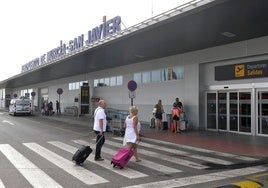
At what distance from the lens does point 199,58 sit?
21266 millimetres

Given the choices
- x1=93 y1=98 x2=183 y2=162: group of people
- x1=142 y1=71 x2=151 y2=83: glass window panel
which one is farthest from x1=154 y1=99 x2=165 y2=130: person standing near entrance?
x1=93 y1=98 x2=183 y2=162: group of people

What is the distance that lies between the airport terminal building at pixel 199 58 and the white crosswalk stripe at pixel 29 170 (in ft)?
27.2

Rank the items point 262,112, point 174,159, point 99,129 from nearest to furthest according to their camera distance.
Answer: point 99,129 < point 174,159 < point 262,112

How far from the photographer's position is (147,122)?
1033 inches

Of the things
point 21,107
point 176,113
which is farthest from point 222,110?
point 21,107

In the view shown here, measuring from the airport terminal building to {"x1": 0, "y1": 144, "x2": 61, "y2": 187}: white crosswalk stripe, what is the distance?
27.2 feet

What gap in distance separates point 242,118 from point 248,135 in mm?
1075

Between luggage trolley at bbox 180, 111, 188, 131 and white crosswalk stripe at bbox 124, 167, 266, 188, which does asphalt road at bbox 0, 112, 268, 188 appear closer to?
white crosswalk stripe at bbox 124, 167, 266, 188

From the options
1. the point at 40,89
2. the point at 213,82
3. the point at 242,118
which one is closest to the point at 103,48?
the point at 213,82

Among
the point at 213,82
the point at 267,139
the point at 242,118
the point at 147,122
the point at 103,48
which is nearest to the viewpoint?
the point at 267,139

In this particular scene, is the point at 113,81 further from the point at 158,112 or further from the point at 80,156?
the point at 80,156

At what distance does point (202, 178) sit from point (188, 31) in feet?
33.3

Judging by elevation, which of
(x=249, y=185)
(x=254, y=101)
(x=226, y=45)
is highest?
(x=226, y=45)

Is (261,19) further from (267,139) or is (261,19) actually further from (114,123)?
(114,123)
